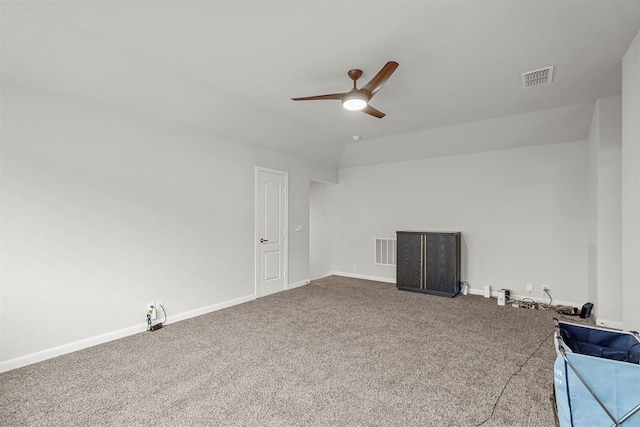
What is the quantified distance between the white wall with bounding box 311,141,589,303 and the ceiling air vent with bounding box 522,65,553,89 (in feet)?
6.52

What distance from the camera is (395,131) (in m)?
5.06

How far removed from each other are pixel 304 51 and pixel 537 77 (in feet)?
7.93

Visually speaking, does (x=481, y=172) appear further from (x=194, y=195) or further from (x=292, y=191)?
(x=194, y=195)

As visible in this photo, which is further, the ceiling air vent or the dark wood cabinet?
the dark wood cabinet

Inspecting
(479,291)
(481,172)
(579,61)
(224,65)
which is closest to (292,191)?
(224,65)

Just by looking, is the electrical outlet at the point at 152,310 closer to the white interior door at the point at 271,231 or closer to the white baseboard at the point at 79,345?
the white baseboard at the point at 79,345

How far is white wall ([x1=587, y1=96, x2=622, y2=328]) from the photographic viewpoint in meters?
3.47

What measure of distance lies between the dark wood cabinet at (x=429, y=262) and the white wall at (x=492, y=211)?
1.72 feet

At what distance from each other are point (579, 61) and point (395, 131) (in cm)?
253

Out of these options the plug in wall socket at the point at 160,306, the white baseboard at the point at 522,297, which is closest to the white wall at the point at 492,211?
the white baseboard at the point at 522,297

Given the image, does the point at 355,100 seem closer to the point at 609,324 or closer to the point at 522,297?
the point at 609,324

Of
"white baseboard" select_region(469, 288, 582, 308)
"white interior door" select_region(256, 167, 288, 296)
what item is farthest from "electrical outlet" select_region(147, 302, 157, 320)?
"white baseboard" select_region(469, 288, 582, 308)

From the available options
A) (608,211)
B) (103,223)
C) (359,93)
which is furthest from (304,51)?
(608,211)

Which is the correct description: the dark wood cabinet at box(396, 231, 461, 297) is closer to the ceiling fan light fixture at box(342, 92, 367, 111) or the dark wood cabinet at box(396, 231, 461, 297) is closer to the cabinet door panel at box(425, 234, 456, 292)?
the cabinet door panel at box(425, 234, 456, 292)
